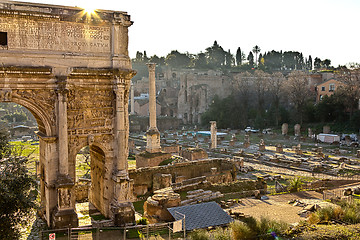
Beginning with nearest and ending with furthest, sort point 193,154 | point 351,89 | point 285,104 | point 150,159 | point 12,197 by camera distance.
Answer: point 12,197 → point 150,159 → point 193,154 → point 351,89 → point 285,104

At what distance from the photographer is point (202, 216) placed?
38.2 ft

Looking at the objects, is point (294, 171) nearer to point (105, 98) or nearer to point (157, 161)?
point (157, 161)

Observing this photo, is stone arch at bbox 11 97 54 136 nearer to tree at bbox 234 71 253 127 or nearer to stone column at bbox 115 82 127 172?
stone column at bbox 115 82 127 172

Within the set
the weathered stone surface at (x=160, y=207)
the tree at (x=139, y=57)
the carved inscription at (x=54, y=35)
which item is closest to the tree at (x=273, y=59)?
the tree at (x=139, y=57)

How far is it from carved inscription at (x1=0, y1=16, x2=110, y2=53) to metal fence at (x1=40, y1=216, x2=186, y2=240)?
18.5 ft

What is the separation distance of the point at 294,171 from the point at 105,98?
17793 millimetres

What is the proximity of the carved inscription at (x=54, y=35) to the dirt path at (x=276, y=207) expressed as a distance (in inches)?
328

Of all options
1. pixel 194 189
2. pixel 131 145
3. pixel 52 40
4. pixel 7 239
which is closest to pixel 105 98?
pixel 52 40

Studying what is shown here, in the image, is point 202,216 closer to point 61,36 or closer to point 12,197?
point 12,197

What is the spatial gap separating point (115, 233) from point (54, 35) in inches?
258

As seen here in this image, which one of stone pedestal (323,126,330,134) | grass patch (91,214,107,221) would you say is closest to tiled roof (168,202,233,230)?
grass patch (91,214,107,221)

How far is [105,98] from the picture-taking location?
11.4 m

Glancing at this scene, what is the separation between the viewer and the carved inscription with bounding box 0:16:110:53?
32.9 ft

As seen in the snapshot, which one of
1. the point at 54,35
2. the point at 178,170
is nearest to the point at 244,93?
the point at 178,170
